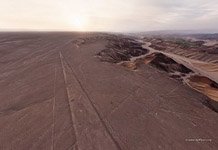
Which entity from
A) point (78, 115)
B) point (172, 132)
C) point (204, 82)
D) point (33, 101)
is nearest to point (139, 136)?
point (172, 132)

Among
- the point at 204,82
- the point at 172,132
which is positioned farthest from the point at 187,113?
the point at 204,82

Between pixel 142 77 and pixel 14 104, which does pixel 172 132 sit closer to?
pixel 14 104

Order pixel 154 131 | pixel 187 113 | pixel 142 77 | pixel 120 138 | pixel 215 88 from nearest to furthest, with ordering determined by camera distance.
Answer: pixel 120 138 → pixel 154 131 → pixel 187 113 → pixel 142 77 → pixel 215 88

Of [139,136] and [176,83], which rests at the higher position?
[139,136]

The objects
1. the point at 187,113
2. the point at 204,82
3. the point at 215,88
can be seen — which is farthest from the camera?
the point at 204,82

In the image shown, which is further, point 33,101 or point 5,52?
point 5,52

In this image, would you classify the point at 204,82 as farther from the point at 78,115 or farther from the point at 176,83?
the point at 78,115

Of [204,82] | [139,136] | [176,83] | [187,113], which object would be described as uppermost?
[139,136]
